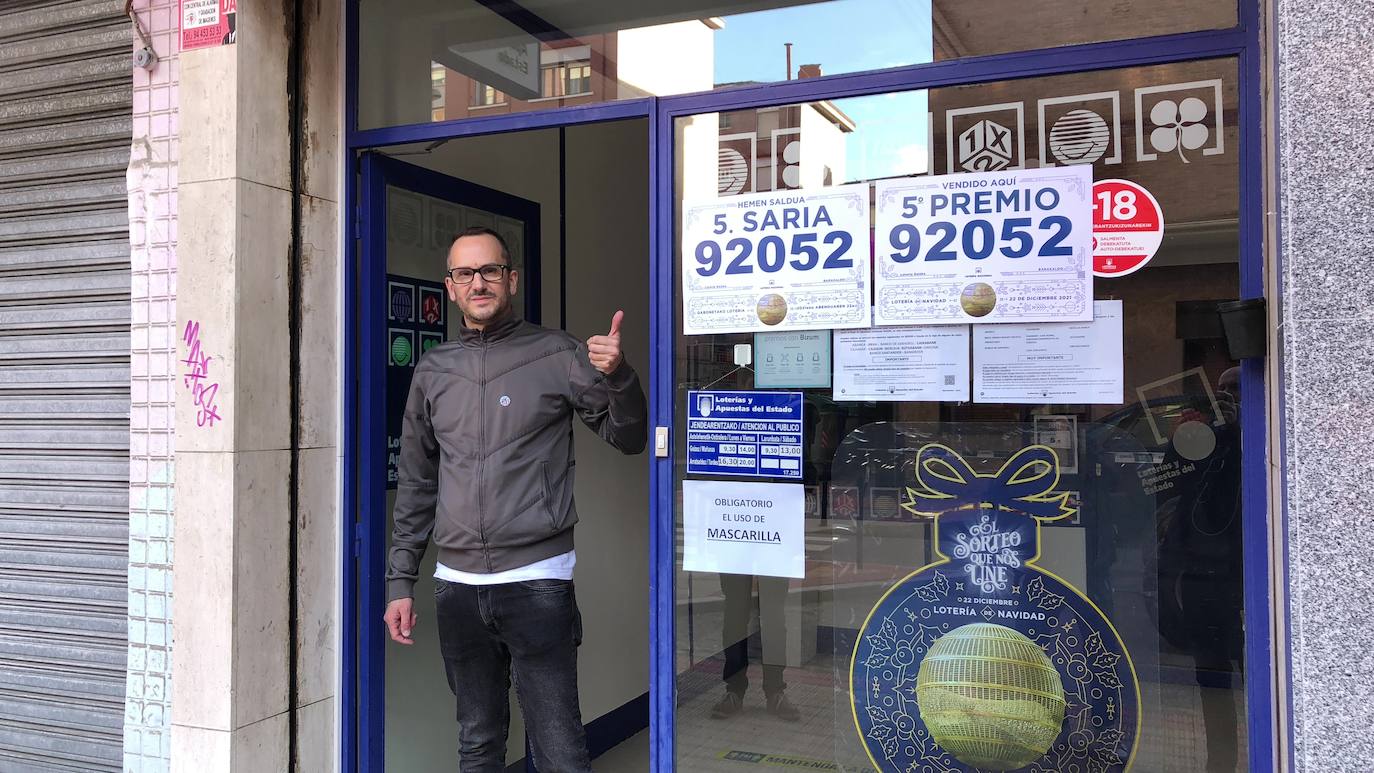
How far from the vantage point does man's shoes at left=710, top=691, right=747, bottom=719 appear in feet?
10.9

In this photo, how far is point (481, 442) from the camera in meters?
3.32

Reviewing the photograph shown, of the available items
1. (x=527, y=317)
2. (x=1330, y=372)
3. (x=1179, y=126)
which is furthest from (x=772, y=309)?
(x=527, y=317)

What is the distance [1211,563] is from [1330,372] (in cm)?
78

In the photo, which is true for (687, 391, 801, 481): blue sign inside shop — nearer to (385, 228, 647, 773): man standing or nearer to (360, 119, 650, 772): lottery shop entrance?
(385, 228, 647, 773): man standing

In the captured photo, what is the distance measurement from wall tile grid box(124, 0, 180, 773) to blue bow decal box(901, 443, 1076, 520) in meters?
2.85

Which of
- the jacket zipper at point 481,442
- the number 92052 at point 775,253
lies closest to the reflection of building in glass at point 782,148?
the number 92052 at point 775,253

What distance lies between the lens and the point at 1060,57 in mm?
2898

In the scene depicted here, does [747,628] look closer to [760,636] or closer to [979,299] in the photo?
[760,636]

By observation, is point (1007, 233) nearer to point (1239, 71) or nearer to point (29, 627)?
point (1239, 71)

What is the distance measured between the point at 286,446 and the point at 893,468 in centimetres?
228

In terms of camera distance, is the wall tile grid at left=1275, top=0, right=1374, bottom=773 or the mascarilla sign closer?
the wall tile grid at left=1275, top=0, right=1374, bottom=773

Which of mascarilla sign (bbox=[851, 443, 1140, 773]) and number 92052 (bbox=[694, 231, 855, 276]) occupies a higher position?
number 92052 (bbox=[694, 231, 855, 276])

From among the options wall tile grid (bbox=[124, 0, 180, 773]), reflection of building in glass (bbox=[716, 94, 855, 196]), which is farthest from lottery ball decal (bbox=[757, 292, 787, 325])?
wall tile grid (bbox=[124, 0, 180, 773])

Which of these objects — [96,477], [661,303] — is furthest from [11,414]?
[661,303]
